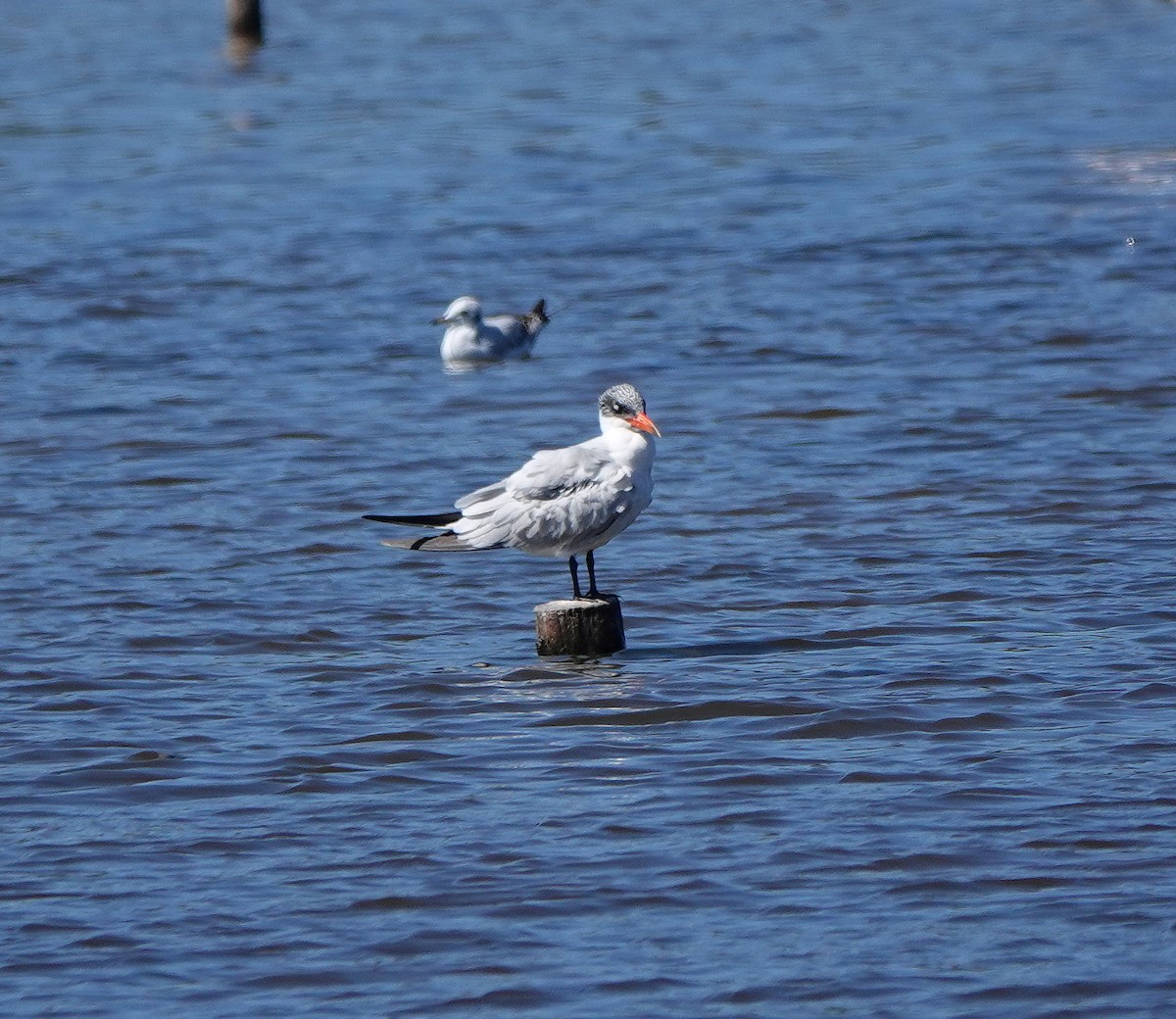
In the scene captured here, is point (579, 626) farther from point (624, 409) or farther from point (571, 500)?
point (624, 409)

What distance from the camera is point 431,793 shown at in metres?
6.31

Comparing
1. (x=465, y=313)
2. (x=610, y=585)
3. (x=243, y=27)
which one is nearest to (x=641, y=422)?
(x=610, y=585)

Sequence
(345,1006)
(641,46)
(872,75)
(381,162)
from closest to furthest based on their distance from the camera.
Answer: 1. (345,1006)
2. (381,162)
3. (872,75)
4. (641,46)

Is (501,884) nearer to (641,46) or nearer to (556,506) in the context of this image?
(556,506)

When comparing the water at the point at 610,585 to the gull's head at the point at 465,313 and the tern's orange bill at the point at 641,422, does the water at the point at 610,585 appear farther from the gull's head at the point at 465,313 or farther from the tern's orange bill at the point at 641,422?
the tern's orange bill at the point at 641,422

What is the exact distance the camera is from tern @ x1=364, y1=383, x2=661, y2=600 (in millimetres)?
7418

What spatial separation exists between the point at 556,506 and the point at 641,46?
19.4 metres

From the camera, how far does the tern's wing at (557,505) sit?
24.3 feet

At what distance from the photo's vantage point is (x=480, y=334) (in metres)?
Result: 12.7

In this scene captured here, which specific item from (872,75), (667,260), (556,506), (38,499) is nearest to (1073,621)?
(556,506)

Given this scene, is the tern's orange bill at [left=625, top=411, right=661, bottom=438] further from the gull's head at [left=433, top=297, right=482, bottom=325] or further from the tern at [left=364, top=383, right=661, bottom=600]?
the gull's head at [left=433, top=297, right=482, bottom=325]

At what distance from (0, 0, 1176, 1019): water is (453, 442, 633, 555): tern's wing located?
16.5 inches

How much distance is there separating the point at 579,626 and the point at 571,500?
0.40 m

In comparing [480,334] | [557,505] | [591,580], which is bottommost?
[591,580]
